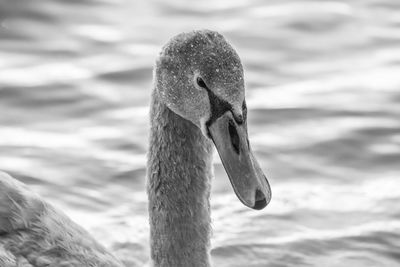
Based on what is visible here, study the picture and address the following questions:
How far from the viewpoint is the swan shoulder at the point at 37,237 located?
614 cm

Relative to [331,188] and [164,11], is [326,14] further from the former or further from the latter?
[331,188]

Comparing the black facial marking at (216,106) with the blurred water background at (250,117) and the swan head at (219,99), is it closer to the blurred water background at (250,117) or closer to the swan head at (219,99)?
the swan head at (219,99)

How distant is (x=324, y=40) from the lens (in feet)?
33.6

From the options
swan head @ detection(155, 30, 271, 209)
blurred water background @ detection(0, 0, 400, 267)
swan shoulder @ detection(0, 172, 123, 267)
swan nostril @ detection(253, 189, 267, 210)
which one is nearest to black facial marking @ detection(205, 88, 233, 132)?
swan head @ detection(155, 30, 271, 209)

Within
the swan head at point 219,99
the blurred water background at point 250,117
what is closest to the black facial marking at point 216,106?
the swan head at point 219,99

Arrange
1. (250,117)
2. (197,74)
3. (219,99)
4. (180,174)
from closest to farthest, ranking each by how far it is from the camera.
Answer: (219,99), (197,74), (180,174), (250,117)

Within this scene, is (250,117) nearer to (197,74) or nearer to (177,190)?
(177,190)

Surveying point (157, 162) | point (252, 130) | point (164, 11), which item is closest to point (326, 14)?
point (164, 11)

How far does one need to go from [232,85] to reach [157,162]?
0.88 meters

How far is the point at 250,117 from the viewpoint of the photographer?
359 inches

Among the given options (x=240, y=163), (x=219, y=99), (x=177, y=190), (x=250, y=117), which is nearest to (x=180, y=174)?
(x=177, y=190)

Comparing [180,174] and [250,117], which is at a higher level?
[250,117]

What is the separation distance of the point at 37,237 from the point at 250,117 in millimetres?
3174

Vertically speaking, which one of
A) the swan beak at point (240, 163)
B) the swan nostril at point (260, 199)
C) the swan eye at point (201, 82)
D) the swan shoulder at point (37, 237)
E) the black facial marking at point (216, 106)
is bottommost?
the swan shoulder at point (37, 237)
